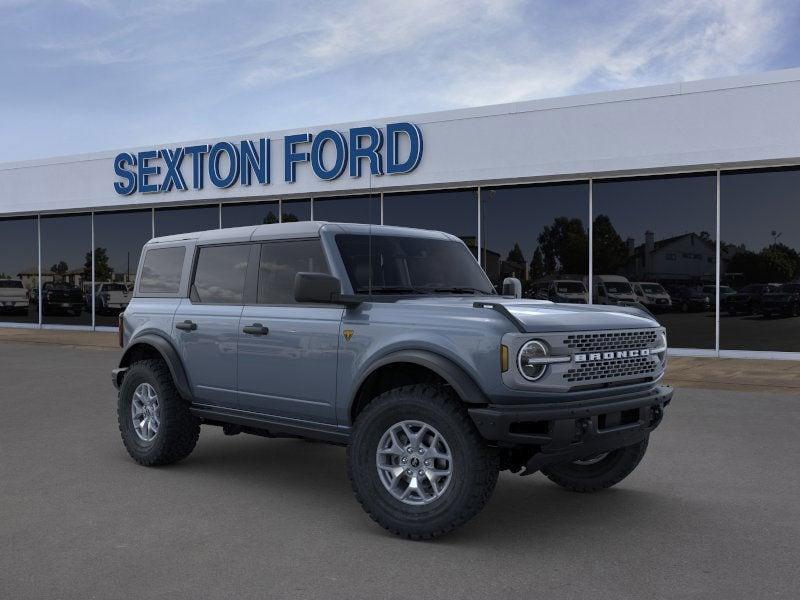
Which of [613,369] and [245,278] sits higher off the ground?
[245,278]

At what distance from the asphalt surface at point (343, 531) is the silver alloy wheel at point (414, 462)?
0.29 meters

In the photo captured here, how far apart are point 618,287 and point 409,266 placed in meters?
11.4

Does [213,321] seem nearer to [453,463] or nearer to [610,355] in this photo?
[453,463]

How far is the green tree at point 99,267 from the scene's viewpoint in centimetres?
2389

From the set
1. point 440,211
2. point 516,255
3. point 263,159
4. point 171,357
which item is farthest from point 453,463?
point 263,159

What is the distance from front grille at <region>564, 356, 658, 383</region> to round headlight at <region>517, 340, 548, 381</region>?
0.64 feet

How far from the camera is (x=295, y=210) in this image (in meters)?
20.5

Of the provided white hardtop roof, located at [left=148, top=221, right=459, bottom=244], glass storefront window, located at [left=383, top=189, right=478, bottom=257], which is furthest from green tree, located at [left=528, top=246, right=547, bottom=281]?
white hardtop roof, located at [left=148, top=221, right=459, bottom=244]

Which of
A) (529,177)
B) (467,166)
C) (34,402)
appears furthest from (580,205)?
(34,402)

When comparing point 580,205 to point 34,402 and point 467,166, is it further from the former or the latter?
point 34,402

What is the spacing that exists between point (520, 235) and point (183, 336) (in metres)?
11.8

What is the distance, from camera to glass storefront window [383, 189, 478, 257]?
1816 centimetres

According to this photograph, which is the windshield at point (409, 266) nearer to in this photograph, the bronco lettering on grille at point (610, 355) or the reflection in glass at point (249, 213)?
the bronco lettering on grille at point (610, 355)

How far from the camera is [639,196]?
53.2ft
